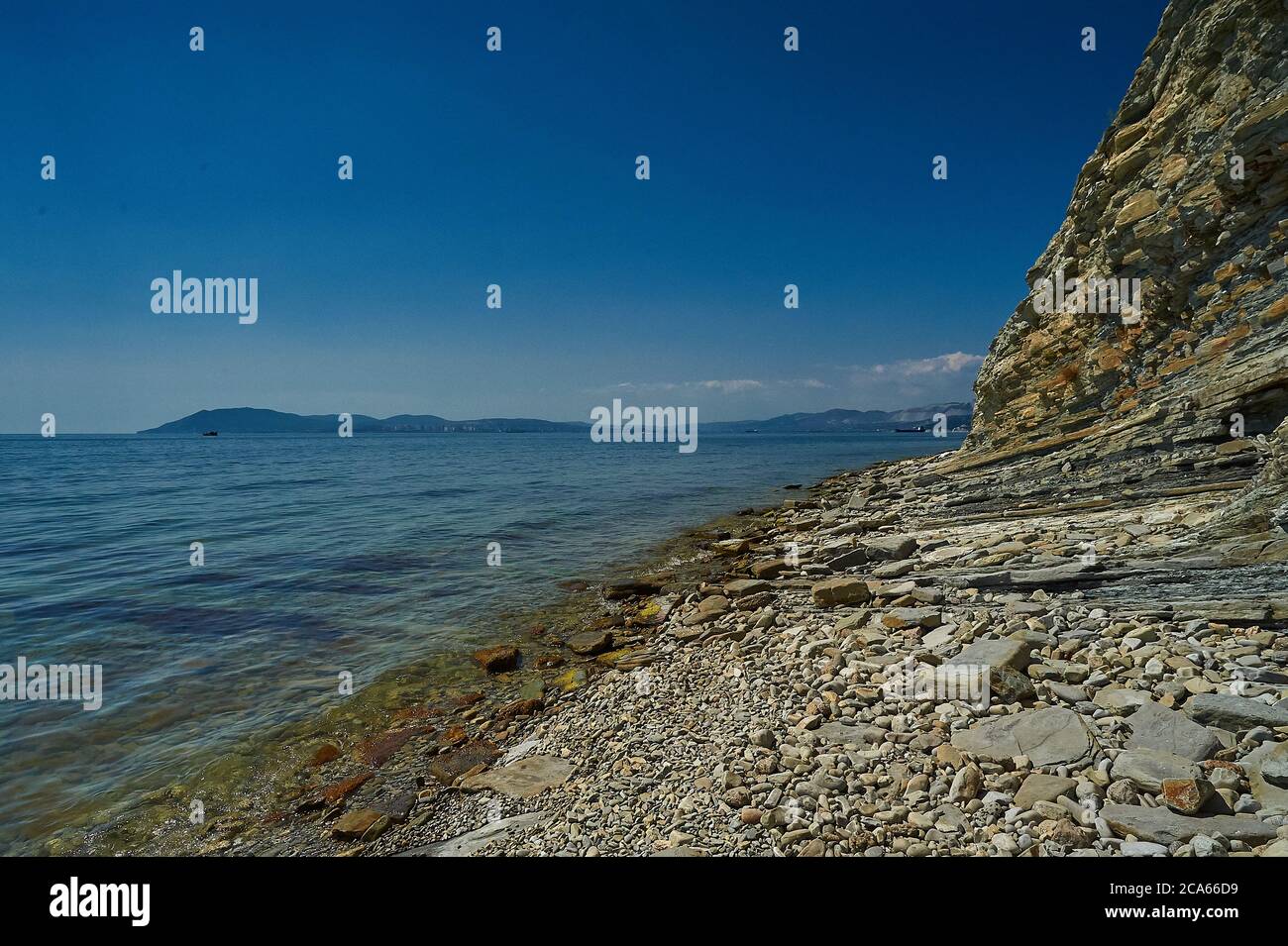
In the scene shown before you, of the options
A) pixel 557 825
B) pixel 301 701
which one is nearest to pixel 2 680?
pixel 301 701

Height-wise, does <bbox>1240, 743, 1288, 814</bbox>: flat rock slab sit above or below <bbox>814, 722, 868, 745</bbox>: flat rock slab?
above

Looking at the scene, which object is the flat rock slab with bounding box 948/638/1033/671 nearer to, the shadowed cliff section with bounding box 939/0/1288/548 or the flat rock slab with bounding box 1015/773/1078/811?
the flat rock slab with bounding box 1015/773/1078/811

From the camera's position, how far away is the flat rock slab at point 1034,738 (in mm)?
5777

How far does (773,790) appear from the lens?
6.09 metres

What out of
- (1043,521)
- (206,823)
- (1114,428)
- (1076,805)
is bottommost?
(206,823)

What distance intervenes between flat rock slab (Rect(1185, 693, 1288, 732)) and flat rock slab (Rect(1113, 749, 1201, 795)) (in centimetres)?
91

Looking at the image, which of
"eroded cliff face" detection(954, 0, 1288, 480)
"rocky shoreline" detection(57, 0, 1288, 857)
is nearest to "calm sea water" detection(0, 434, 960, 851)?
"rocky shoreline" detection(57, 0, 1288, 857)

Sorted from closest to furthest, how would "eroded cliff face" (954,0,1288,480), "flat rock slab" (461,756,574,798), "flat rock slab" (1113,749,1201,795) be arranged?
"flat rock slab" (1113,749,1201,795)
"flat rock slab" (461,756,574,798)
"eroded cliff face" (954,0,1288,480)

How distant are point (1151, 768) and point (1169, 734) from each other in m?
0.82

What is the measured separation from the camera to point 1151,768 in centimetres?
521

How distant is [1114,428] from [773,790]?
1630 cm

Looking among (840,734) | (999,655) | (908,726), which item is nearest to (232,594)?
(840,734)

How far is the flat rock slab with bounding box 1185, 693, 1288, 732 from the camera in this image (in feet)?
18.4
